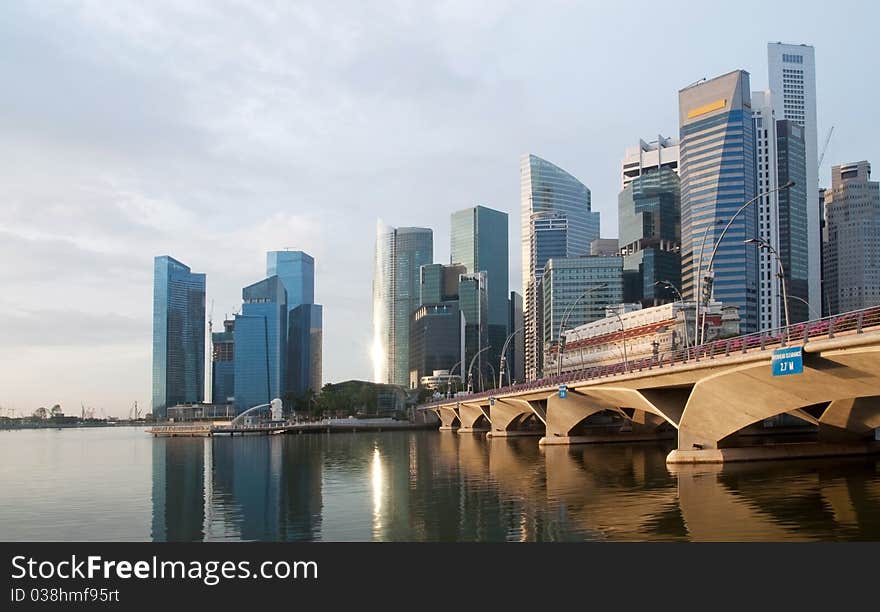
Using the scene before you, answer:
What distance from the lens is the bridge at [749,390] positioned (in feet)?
126

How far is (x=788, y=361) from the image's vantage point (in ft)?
128

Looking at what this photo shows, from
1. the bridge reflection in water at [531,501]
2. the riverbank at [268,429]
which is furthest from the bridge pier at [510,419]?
the riverbank at [268,429]

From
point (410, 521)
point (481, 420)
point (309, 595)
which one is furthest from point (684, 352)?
point (481, 420)

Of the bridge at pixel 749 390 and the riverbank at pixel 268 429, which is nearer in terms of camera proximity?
the bridge at pixel 749 390

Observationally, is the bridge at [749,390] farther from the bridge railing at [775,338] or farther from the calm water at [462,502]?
the calm water at [462,502]

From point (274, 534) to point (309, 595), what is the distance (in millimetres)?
14450

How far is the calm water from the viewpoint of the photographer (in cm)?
3103

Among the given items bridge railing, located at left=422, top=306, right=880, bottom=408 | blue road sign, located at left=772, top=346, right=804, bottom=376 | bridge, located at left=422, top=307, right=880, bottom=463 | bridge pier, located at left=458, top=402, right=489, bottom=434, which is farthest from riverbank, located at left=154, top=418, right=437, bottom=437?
blue road sign, located at left=772, top=346, right=804, bottom=376

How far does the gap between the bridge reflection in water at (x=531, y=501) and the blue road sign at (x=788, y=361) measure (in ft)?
18.2

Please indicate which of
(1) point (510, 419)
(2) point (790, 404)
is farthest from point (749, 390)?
(1) point (510, 419)

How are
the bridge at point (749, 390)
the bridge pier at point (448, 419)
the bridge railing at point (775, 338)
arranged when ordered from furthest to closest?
the bridge pier at point (448, 419), the bridge at point (749, 390), the bridge railing at point (775, 338)

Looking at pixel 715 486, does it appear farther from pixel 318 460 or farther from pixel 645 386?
pixel 318 460

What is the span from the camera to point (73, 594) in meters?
17.6

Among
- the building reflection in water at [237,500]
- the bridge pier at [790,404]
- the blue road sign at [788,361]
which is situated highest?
the blue road sign at [788,361]
